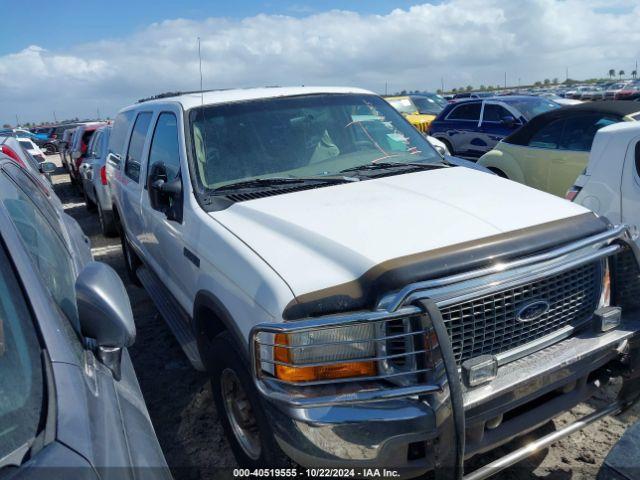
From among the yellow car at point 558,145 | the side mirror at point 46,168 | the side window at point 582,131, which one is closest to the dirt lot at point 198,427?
the side mirror at point 46,168

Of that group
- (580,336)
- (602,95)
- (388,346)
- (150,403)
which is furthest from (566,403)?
(602,95)

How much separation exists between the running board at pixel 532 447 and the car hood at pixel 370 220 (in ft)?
3.07

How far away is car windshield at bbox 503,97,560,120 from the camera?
1084cm

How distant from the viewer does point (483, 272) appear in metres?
2.12

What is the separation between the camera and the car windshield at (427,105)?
57.8ft

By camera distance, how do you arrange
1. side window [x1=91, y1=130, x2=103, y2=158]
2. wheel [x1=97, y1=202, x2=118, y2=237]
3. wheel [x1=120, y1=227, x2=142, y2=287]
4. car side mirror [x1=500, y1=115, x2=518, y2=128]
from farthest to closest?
car side mirror [x1=500, y1=115, x2=518, y2=128]
side window [x1=91, y1=130, x2=103, y2=158]
wheel [x1=97, y1=202, x2=118, y2=237]
wheel [x1=120, y1=227, x2=142, y2=287]

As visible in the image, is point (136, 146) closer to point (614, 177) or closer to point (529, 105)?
point (614, 177)

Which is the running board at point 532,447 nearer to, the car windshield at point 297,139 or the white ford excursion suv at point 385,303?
the white ford excursion suv at point 385,303

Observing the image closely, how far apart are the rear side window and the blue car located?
292 inches

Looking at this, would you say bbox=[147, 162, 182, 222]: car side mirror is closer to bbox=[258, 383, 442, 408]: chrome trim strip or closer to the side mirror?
bbox=[258, 383, 442, 408]: chrome trim strip

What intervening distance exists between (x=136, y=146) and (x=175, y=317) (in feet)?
5.97

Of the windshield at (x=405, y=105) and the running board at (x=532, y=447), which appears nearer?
the running board at (x=532, y=447)

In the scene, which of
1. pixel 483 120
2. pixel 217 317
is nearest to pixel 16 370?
pixel 217 317

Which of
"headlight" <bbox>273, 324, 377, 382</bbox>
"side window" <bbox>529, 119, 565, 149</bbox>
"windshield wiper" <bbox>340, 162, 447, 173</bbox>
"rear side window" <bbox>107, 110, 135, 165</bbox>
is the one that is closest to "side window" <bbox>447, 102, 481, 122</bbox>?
Answer: "side window" <bbox>529, 119, 565, 149</bbox>
